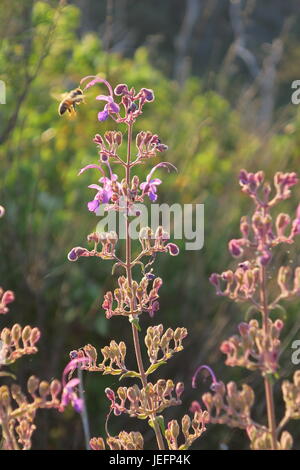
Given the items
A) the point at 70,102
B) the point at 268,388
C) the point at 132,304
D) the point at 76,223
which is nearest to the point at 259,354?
the point at 268,388

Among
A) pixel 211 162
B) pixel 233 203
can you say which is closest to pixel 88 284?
pixel 233 203

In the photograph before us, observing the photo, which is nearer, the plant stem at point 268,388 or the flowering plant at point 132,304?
the plant stem at point 268,388

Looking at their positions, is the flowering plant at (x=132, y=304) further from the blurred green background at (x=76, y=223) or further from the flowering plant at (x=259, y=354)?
the blurred green background at (x=76, y=223)

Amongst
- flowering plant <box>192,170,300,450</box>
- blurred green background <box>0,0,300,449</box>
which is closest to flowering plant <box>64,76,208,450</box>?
flowering plant <box>192,170,300,450</box>

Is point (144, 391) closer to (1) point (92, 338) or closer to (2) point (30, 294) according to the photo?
(2) point (30, 294)

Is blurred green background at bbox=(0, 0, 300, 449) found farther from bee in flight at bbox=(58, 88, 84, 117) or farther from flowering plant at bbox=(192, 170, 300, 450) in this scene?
flowering plant at bbox=(192, 170, 300, 450)

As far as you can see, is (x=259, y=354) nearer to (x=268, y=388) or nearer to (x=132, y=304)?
(x=268, y=388)

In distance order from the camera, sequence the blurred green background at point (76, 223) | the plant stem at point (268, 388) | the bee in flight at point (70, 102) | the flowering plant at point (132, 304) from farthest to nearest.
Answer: the blurred green background at point (76, 223), the bee in flight at point (70, 102), the flowering plant at point (132, 304), the plant stem at point (268, 388)

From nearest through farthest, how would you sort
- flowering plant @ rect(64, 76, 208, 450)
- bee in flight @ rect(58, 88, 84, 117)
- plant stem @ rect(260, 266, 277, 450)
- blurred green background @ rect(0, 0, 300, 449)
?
1. plant stem @ rect(260, 266, 277, 450)
2. flowering plant @ rect(64, 76, 208, 450)
3. bee in flight @ rect(58, 88, 84, 117)
4. blurred green background @ rect(0, 0, 300, 449)

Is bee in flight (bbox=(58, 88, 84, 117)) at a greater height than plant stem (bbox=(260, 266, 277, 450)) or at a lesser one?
greater

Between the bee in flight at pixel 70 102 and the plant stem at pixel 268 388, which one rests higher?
the bee in flight at pixel 70 102

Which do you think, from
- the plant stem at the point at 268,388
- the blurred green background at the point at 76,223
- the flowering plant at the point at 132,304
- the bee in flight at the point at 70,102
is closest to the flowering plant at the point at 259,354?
the plant stem at the point at 268,388
